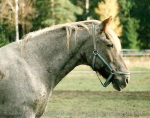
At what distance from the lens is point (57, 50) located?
3.50m

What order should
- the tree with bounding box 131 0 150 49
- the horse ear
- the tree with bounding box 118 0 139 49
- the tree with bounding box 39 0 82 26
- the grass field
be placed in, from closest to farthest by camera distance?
the horse ear < the grass field < the tree with bounding box 131 0 150 49 < the tree with bounding box 39 0 82 26 < the tree with bounding box 118 0 139 49

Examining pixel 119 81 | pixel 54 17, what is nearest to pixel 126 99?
pixel 119 81

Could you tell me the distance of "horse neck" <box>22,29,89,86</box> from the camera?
135 inches

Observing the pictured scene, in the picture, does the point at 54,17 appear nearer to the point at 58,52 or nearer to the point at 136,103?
the point at 136,103

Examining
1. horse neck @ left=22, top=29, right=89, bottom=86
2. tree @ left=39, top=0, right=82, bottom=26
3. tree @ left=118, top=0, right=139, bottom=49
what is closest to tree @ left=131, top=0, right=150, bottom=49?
horse neck @ left=22, top=29, right=89, bottom=86

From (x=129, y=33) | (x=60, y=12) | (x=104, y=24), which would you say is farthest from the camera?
(x=129, y=33)

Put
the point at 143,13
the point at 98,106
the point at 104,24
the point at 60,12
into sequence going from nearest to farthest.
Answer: the point at 104,24
the point at 98,106
the point at 143,13
the point at 60,12

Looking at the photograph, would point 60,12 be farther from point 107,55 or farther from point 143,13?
point 107,55

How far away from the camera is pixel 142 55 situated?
98.2 feet

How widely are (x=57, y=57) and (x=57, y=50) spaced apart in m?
0.09

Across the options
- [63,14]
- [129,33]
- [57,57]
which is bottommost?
[129,33]

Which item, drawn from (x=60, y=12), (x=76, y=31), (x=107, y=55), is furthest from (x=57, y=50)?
(x=60, y=12)

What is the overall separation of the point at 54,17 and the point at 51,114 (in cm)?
3261

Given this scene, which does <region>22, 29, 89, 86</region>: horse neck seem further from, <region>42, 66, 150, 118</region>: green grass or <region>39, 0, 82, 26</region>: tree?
<region>39, 0, 82, 26</region>: tree
